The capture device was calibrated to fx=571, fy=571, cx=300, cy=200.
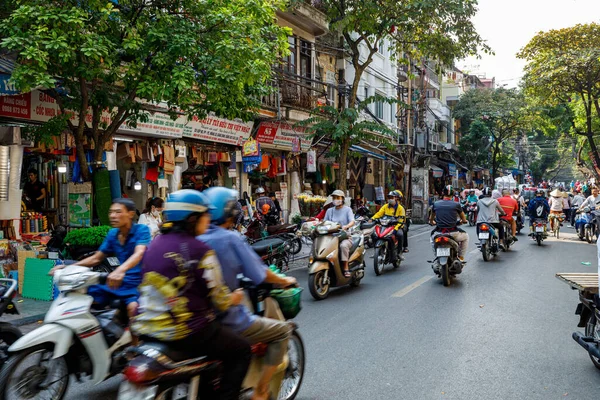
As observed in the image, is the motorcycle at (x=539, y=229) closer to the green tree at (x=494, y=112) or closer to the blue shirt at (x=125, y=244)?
the blue shirt at (x=125, y=244)

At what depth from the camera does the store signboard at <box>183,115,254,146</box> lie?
15773 millimetres

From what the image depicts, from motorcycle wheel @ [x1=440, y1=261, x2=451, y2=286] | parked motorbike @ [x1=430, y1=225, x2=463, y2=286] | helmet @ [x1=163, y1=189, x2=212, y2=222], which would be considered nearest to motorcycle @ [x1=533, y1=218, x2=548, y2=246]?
parked motorbike @ [x1=430, y1=225, x2=463, y2=286]

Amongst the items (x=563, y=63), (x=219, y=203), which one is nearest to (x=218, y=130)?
(x=219, y=203)

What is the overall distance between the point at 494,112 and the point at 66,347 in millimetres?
44178

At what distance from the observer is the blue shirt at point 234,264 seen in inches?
147

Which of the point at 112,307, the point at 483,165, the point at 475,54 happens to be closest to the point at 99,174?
the point at 112,307

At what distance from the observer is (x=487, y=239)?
13.1 meters

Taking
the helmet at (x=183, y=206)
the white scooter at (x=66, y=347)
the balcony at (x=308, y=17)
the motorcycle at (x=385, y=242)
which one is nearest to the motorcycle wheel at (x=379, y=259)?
the motorcycle at (x=385, y=242)

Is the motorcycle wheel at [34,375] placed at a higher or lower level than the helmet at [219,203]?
lower

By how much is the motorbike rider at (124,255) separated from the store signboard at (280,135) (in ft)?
45.0

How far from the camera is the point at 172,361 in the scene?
3230 millimetres

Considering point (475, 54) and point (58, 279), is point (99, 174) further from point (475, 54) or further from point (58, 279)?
point (475, 54)

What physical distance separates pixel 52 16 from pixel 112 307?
17.0 ft

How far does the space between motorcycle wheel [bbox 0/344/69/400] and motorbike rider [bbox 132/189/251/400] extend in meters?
1.16
